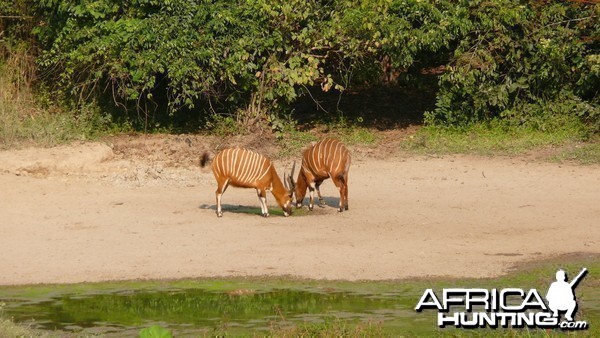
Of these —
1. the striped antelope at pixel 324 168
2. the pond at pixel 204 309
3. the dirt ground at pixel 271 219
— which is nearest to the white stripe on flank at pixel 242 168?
the dirt ground at pixel 271 219

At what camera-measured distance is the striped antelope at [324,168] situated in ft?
52.6

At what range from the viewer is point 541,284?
12.0 meters

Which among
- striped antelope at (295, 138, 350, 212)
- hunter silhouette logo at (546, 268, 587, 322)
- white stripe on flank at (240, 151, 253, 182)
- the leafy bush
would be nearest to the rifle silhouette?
hunter silhouette logo at (546, 268, 587, 322)

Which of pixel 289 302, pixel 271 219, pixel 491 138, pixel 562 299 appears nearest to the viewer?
pixel 562 299

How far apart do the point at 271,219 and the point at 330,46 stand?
5.39 m

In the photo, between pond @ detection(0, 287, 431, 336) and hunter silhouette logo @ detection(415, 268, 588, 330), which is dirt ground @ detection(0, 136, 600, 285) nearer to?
pond @ detection(0, 287, 431, 336)

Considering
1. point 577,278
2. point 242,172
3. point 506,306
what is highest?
point 577,278

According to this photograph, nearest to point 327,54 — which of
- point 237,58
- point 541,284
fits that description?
point 237,58

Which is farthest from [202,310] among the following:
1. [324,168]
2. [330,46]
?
[330,46]

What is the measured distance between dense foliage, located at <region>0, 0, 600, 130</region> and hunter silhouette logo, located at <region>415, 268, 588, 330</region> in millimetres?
8290

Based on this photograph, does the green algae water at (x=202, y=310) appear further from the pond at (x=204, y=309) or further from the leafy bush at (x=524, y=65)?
the leafy bush at (x=524, y=65)

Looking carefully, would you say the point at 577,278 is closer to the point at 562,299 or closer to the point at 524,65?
the point at 562,299

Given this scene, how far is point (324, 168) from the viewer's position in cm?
1619

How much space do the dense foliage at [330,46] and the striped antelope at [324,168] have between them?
3816mm
